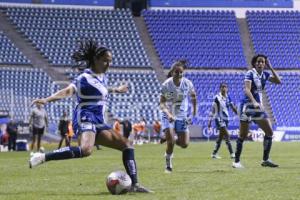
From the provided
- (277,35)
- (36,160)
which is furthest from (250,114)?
(277,35)

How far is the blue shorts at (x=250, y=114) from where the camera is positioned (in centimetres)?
1497

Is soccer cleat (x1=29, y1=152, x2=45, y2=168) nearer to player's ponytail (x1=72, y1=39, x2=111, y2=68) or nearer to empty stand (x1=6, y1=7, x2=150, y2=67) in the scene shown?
player's ponytail (x1=72, y1=39, x2=111, y2=68)

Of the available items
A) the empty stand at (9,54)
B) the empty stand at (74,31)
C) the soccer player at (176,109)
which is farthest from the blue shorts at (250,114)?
the empty stand at (74,31)

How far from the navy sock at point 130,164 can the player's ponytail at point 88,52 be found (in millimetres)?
1431

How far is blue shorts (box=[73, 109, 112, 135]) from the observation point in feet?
31.7

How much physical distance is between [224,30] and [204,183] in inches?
1846

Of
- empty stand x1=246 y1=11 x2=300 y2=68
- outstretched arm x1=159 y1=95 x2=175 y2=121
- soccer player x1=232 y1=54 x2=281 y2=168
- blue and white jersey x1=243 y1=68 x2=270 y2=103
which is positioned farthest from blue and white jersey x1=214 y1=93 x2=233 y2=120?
empty stand x1=246 y1=11 x2=300 y2=68

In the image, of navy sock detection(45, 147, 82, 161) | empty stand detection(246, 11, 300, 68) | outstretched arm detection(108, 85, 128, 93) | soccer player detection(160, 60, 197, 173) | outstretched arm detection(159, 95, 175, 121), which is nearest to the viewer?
navy sock detection(45, 147, 82, 161)

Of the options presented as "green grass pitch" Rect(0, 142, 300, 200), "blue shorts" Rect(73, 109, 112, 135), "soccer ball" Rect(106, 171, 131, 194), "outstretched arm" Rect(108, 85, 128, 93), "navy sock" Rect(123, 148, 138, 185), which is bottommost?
"green grass pitch" Rect(0, 142, 300, 200)

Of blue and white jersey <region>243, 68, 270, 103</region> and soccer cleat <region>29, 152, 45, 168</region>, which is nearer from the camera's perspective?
soccer cleat <region>29, 152, 45, 168</region>

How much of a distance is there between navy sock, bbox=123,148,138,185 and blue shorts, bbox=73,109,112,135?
1.54ft

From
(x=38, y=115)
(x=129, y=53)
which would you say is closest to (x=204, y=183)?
(x=38, y=115)

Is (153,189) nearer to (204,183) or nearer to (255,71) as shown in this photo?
(204,183)

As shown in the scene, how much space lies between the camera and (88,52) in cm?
998
